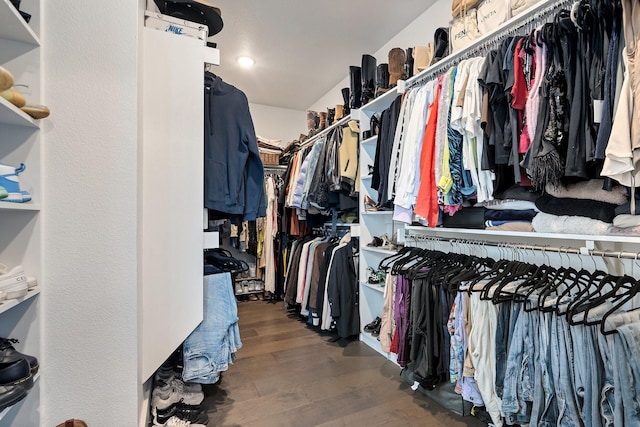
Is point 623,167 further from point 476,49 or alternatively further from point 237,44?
point 237,44

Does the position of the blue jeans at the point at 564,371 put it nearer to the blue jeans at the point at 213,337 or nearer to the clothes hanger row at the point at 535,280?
the clothes hanger row at the point at 535,280

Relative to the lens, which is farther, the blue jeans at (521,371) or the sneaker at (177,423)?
the sneaker at (177,423)

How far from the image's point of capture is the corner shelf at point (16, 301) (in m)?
0.85

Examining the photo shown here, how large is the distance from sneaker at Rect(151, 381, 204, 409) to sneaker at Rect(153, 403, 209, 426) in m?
0.02

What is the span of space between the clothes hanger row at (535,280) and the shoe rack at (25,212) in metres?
1.77

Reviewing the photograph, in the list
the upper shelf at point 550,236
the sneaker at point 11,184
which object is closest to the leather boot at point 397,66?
the upper shelf at point 550,236

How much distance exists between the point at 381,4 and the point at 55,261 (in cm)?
266

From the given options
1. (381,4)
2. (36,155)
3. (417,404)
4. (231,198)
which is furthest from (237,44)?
(417,404)

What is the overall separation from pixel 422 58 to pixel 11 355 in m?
2.61

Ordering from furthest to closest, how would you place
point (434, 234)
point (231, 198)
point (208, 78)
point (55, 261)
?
point (434, 234)
point (208, 78)
point (231, 198)
point (55, 261)

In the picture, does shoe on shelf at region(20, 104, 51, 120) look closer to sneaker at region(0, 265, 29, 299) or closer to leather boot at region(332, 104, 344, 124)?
sneaker at region(0, 265, 29, 299)

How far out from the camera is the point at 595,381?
1.06 m

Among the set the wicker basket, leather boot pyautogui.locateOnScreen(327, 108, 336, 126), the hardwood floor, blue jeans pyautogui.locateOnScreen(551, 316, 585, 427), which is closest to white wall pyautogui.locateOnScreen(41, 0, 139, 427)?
the hardwood floor

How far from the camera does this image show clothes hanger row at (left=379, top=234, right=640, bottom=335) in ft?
3.67
